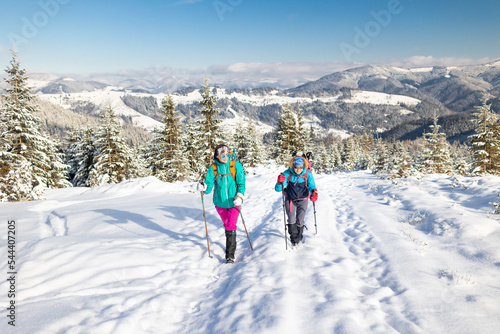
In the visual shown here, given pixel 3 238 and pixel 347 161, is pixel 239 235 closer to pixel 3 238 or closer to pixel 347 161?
pixel 3 238

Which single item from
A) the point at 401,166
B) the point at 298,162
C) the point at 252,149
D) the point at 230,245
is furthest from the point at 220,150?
the point at 252,149

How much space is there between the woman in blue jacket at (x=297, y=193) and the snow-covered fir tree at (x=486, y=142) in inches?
Result: 915

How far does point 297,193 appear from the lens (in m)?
5.74

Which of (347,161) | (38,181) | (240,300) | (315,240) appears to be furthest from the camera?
(347,161)

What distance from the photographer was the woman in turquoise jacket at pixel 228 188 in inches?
209

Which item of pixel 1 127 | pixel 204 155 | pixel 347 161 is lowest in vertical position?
pixel 347 161

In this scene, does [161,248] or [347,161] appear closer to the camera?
[161,248]

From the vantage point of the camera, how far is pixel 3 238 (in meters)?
5.78

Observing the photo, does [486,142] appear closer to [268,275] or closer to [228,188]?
[228,188]

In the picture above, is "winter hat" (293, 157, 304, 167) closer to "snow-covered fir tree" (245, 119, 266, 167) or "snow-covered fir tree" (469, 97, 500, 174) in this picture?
"snow-covered fir tree" (469, 97, 500, 174)

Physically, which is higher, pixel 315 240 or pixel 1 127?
pixel 1 127

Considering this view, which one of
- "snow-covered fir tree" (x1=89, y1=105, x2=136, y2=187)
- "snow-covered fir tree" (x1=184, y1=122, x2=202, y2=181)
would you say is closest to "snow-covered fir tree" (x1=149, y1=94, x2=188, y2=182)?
"snow-covered fir tree" (x1=184, y1=122, x2=202, y2=181)

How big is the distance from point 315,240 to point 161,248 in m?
3.85

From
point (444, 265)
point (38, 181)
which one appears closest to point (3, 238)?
point (444, 265)
